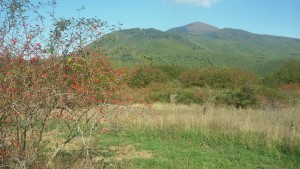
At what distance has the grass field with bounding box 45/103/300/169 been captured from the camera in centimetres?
690

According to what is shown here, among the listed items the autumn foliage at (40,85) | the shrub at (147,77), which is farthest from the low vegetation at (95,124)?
the shrub at (147,77)

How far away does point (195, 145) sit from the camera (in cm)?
889

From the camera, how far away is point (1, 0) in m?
5.03

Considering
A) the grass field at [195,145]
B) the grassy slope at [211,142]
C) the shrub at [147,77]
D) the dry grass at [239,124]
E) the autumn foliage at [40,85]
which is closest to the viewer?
the autumn foliage at [40,85]

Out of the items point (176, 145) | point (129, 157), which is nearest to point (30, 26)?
point (129, 157)

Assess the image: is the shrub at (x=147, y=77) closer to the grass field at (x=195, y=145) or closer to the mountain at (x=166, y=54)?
the mountain at (x=166, y=54)

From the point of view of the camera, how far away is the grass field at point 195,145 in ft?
22.6

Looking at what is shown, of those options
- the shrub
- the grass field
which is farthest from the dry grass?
the shrub

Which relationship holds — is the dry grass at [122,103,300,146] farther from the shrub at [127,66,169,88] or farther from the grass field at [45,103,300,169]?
the shrub at [127,66,169,88]

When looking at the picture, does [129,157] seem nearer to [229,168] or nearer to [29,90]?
[229,168]

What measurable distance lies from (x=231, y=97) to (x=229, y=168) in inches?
616

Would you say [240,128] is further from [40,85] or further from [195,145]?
[40,85]

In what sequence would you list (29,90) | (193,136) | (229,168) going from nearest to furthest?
(29,90), (229,168), (193,136)

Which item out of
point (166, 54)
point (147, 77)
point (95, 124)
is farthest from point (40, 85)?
point (166, 54)
